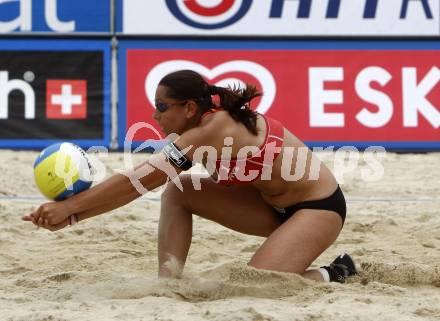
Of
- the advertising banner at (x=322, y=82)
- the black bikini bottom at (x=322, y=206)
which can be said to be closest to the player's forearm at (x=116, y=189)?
the black bikini bottom at (x=322, y=206)

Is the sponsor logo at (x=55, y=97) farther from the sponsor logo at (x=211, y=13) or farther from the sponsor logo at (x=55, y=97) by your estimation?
the sponsor logo at (x=211, y=13)

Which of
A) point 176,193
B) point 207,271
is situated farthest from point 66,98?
point 207,271

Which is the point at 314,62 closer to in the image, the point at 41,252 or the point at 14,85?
the point at 14,85

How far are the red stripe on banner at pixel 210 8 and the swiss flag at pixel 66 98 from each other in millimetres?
1222

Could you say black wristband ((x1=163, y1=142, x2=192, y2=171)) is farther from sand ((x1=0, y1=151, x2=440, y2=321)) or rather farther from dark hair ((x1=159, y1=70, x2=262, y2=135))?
sand ((x1=0, y1=151, x2=440, y2=321))

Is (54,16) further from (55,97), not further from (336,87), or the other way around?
(336,87)

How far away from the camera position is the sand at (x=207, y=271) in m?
3.19

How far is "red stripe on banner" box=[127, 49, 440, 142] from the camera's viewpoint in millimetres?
8172

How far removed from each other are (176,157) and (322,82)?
15.7ft

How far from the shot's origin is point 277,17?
8.16m

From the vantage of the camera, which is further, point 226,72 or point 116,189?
point 226,72

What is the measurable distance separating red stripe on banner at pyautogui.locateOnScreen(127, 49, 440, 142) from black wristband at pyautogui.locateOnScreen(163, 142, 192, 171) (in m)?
4.56

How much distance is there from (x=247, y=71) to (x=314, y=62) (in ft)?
2.10

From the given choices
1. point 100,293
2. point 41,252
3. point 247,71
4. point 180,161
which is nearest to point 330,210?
point 180,161
